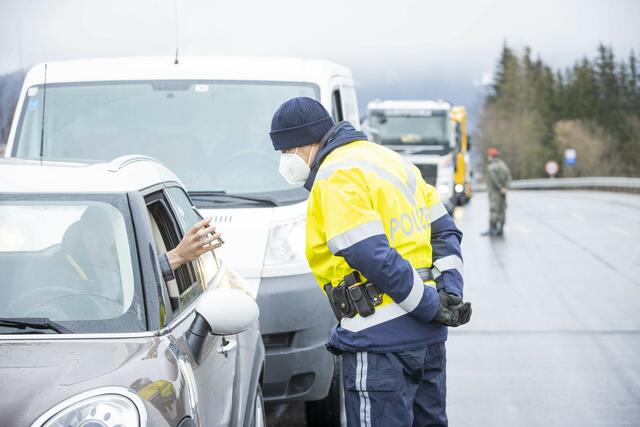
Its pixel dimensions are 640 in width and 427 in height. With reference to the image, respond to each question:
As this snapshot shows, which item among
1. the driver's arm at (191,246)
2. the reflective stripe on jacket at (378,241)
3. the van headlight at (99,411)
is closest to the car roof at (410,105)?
the reflective stripe on jacket at (378,241)

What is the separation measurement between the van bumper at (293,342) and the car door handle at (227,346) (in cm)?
187

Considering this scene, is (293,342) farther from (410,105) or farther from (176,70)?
(410,105)

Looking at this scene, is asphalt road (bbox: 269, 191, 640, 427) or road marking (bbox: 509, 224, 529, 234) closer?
asphalt road (bbox: 269, 191, 640, 427)

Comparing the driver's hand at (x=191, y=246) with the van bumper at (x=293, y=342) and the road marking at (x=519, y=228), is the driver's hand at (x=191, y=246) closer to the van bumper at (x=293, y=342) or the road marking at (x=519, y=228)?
the van bumper at (x=293, y=342)

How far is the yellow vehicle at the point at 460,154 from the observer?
3050 cm

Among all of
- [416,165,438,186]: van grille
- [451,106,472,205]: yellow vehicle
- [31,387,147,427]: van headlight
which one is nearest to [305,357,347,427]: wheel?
[31,387,147,427]: van headlight

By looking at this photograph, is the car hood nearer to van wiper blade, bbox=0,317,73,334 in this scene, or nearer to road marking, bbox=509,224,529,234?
van wiper blade, bbox=0,317,73,334

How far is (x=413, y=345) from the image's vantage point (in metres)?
4.19

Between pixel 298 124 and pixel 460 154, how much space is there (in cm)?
2747

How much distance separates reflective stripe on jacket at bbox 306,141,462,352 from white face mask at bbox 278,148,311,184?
0.69 ft

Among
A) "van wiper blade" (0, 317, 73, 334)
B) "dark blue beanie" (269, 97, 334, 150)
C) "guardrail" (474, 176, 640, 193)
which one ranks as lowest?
"guardrail" (474, 176, 640, 193)

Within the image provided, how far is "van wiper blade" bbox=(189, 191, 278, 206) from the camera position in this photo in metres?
6.77

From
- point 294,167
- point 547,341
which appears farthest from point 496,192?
point 294,167

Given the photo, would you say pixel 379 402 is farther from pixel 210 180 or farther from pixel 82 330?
pixel 210 180
